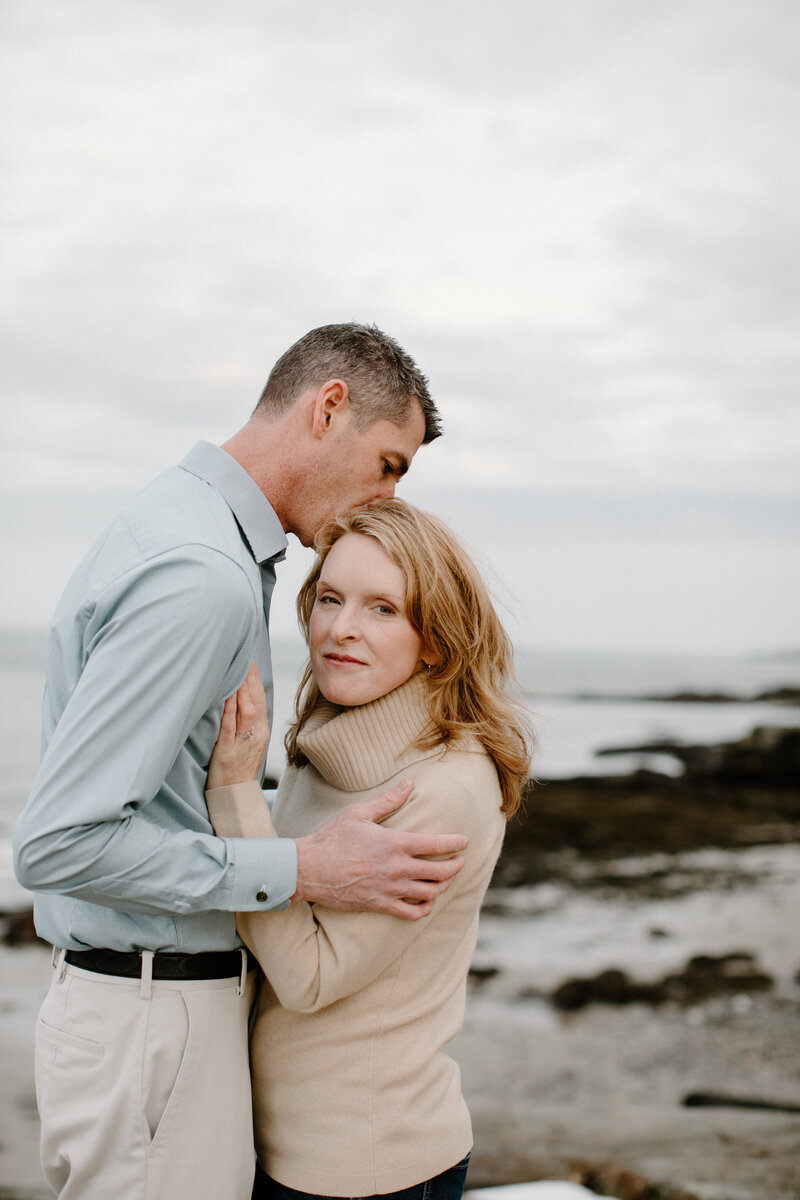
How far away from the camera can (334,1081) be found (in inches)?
85.5

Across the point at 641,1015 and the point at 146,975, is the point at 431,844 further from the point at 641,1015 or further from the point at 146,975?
the point at 641,1015

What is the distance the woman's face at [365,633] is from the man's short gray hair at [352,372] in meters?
0.43

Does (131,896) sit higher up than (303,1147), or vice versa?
(131,896)

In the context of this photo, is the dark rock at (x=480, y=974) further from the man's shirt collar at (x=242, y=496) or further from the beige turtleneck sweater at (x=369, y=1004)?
the man's shirt collar at (x=242, y=496)

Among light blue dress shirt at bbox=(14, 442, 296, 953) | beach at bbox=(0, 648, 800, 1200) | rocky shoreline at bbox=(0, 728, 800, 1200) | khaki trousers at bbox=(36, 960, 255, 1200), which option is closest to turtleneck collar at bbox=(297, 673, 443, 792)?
light blue dress shirt at bbox=(14, 442, 296, 953)

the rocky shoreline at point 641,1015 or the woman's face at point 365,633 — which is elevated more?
the woman's face at point 365,633

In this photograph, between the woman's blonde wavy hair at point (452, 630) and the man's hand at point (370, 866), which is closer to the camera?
the man's hand at point (370, 866)

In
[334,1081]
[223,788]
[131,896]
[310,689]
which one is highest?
[310,689]

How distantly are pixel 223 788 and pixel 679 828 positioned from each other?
13.5 meters

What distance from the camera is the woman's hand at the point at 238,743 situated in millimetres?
2172

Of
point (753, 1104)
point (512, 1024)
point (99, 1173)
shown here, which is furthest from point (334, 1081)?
point (512, 1024)

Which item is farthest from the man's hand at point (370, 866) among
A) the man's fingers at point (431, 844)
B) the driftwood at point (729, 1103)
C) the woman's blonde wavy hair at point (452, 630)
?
the driftwood at point (729, 1103)

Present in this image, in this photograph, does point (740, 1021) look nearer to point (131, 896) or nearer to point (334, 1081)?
point (334, 1081)

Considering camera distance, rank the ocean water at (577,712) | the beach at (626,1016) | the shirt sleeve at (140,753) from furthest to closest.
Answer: the ocean water at (577,712) < the beach at (626,1016) < the shirt sleeve at (140,753)
